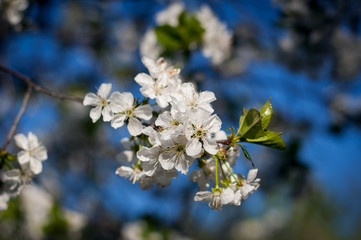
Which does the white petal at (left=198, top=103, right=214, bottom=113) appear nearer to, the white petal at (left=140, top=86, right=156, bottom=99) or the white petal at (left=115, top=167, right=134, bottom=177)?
the white petal at (left=140, top=86, right=156, bottom=99)

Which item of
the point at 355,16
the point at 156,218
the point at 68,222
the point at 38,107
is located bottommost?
the point at 68,222

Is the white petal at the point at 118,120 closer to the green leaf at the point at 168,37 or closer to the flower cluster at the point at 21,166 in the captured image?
the flower cluster at the point at 21,166

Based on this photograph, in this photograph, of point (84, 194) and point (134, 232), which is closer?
point (134, 232)

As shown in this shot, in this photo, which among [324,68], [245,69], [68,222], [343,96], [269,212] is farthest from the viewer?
[269,212]

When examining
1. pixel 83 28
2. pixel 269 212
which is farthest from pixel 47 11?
pixel 269 212

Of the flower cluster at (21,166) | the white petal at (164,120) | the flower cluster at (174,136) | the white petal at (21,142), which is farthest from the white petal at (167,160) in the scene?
the white petal at (21,142)

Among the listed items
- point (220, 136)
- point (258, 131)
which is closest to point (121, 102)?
point (220, 136)

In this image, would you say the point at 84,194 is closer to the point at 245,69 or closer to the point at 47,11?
the point at 47,11
